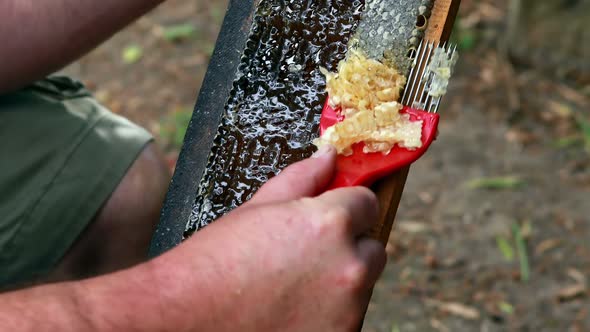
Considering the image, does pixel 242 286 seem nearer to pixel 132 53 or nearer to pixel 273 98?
pixel 273 98

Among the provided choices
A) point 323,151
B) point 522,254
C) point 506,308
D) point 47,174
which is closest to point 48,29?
point 47,174

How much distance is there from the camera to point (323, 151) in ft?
3.83

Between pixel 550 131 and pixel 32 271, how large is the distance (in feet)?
8.23

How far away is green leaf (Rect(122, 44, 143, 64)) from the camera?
4055 millimetres

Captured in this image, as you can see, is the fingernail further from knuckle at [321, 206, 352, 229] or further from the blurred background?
the blurred background

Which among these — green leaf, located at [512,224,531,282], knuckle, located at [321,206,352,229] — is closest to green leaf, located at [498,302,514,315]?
green leaf, located at [512,224,531,282]

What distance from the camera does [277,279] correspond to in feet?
3.39

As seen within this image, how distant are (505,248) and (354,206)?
1.89 meters

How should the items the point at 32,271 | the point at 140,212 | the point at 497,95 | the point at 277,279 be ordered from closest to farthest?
the point at 277,279 → the point at 32,271 → the point at 140,212 → the point at 497,95

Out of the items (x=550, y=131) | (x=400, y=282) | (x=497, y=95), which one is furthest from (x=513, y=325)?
(x=497, y=95)

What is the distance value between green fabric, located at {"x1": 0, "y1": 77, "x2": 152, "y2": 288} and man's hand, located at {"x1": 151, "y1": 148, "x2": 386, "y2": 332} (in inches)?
26.7

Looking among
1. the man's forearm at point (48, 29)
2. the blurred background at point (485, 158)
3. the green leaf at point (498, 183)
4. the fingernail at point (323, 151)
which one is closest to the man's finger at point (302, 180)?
the fingernail at point (323, 151)

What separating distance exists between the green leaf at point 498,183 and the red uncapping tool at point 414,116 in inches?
73.1

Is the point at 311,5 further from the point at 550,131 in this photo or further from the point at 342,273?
the point at 550,131
